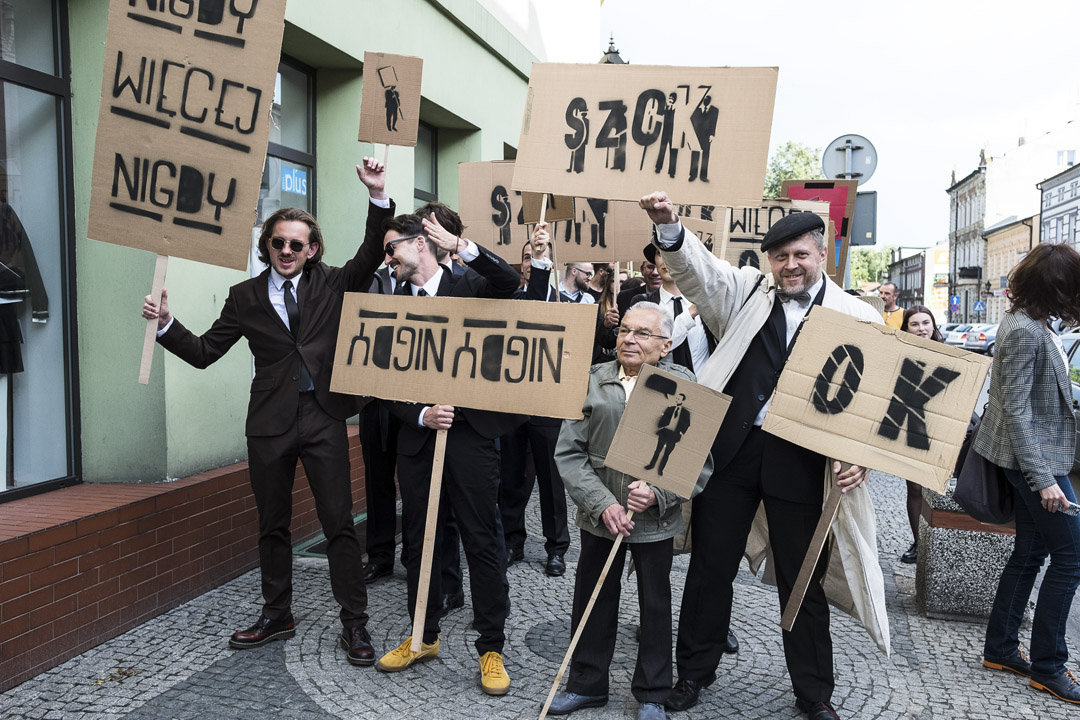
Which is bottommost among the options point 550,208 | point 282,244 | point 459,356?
point 459,356

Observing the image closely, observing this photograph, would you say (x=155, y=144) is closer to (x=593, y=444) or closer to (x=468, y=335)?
(x=468, y=335)

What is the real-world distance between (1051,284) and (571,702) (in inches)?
114

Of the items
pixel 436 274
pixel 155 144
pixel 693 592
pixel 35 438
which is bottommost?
pixel 693 592

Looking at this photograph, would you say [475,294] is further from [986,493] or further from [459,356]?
[986,493]

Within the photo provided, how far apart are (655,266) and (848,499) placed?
267cm

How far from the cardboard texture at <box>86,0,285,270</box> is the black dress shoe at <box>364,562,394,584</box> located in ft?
7.47

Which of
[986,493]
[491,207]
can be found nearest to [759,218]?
[491,207]

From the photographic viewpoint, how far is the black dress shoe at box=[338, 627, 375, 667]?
4.18 m

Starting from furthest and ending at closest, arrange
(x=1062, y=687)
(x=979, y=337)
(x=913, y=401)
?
(x=979, y=337)
(x=1062, y=687)
(x=913, y=401)

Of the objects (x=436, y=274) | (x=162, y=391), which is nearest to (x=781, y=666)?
(x=436, y=274)

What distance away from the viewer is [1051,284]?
4090mm

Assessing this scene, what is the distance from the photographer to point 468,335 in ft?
12.9

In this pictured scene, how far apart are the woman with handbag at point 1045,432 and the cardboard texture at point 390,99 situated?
3228 mm

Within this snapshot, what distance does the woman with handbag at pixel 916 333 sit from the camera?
569 centimetres
